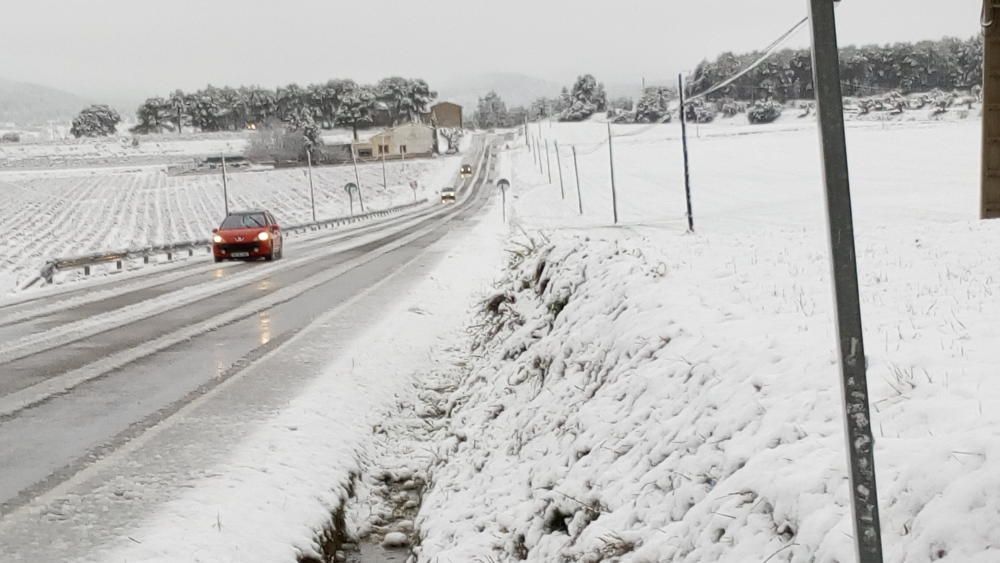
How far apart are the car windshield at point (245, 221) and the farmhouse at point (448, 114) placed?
6436 inches

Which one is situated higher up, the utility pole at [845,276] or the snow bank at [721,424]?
the utility pole at [845,276]

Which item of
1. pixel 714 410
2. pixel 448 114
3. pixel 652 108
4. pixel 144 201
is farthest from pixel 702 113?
pixel 714 410

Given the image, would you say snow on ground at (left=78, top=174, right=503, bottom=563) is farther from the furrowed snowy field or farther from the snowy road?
the furrowed snowy field

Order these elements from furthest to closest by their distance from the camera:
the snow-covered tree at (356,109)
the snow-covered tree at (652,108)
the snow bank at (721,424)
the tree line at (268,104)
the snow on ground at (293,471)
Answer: the tree line at (268,104) < the snow-covered tree at (356,109) < the snow-covered tree at (652,108) < the snow on ground at (293,471) < the snow bank at (721,424)

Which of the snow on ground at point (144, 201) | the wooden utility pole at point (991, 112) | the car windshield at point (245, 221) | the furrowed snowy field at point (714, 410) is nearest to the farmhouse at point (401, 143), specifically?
the snow on ground at point (144, 201)

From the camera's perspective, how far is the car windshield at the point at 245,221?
80.2ft

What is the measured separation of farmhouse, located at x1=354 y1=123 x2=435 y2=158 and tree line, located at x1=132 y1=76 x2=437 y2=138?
28.7 meters

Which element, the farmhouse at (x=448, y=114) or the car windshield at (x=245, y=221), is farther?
the farmhouse at (x=448, y=114)

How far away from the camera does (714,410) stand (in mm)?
4453

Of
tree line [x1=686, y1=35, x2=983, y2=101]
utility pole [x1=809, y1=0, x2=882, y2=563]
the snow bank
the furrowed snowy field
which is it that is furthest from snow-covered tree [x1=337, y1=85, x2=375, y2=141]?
utility pole [x1=809, y1=0, x2=882, y2=563]

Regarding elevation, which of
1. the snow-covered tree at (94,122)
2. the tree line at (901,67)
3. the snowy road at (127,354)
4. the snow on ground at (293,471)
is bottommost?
the snow on ground at (293,471)

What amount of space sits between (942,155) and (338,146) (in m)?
107

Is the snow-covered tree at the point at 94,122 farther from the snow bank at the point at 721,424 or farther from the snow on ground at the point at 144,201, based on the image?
the snow bank at the point at 721,424

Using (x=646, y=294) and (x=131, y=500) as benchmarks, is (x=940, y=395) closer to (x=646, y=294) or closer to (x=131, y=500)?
(x=646, y=294)
